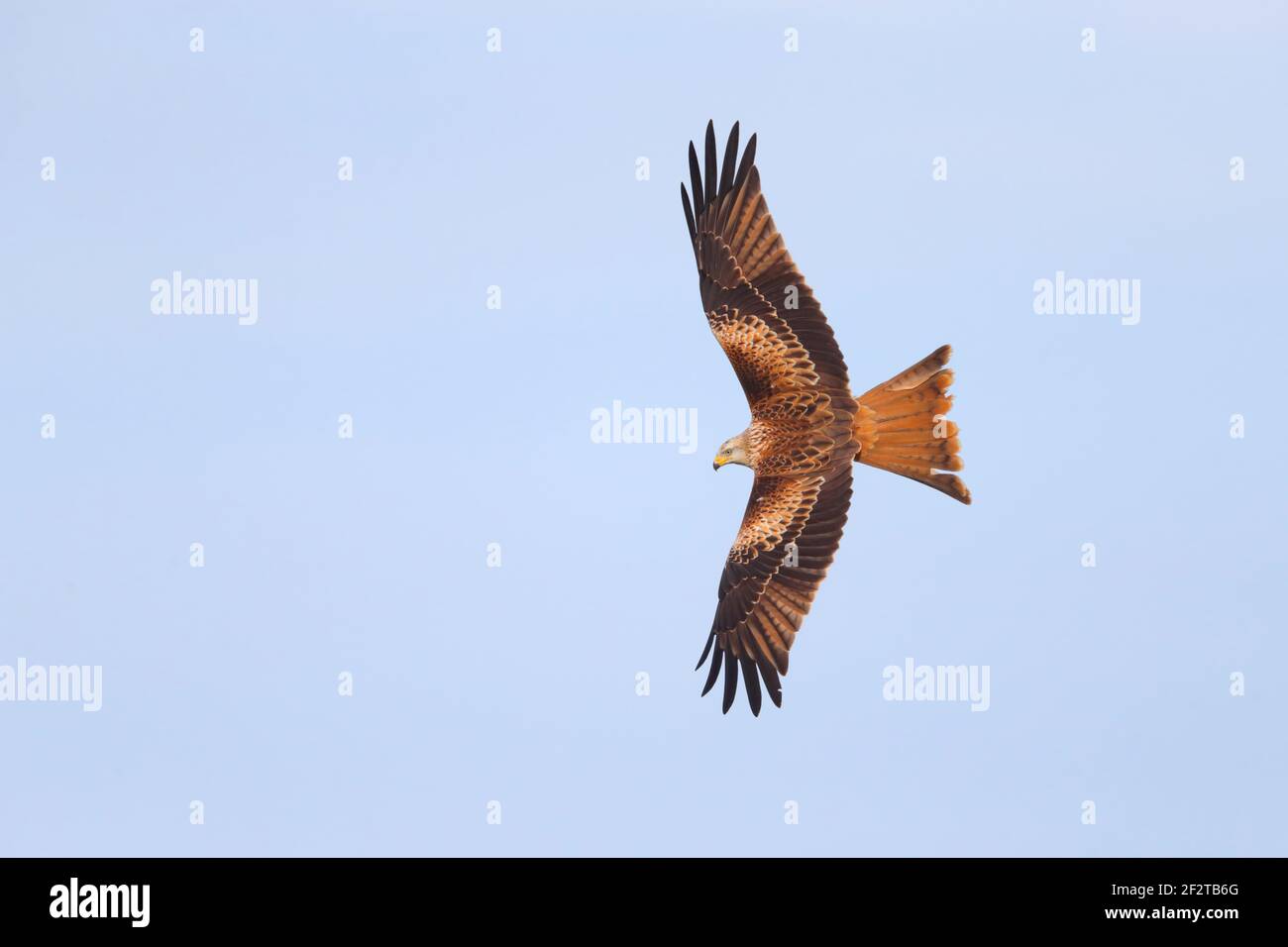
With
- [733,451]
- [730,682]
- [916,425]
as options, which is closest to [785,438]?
[733,451]

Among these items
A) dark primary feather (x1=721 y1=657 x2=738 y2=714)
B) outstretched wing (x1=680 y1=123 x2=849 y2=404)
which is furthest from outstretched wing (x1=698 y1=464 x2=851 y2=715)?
outstretched wing (x1=680 y1=123 x2=849 y2=404)

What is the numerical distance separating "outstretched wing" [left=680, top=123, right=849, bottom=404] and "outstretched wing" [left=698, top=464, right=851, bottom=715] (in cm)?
86

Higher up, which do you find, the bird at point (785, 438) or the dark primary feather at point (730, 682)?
the bird at point (785, 438)

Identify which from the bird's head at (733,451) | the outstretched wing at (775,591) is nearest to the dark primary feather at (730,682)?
the outstretched wing at (775,591)

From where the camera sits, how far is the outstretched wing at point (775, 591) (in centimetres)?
1806

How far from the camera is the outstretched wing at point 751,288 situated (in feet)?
59.5

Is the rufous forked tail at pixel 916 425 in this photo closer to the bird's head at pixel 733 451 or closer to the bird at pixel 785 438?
the bird at pixel 785 438

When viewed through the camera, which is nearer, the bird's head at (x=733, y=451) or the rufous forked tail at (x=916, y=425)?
the rufous forked tail at (x=916, y=425)

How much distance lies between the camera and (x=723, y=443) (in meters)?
18.5

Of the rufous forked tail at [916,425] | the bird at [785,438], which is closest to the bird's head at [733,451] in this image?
the bird at [785,438]

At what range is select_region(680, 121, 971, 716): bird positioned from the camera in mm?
18031

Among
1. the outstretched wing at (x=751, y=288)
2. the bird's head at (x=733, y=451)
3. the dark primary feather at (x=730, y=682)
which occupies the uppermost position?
the outstretched wing at (x=751, y=288)
